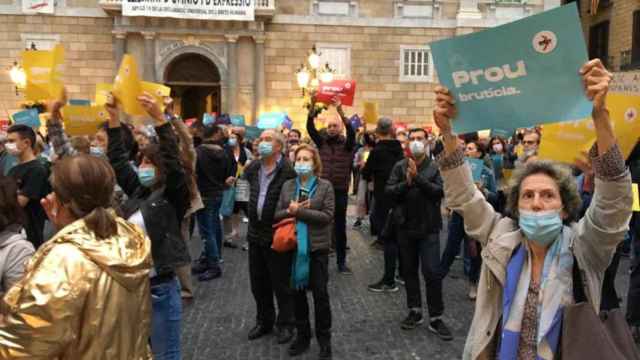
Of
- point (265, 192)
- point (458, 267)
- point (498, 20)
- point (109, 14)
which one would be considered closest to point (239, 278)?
point (265, 192)

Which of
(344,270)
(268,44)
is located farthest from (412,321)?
(268,44)

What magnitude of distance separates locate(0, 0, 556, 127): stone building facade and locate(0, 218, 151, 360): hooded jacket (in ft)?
59.6

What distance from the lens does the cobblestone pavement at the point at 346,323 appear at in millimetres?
4848

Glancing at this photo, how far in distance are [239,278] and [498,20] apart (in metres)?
16.9

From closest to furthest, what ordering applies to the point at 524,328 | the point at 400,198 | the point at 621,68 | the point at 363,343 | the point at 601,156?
the point at 601,156 < the point at 524,328 < the point at 363,343 < the point at 400,198 < the point at 621,68

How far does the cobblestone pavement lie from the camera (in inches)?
191

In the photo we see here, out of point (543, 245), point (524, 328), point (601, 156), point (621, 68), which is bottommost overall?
point (524, 328)

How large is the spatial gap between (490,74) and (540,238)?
2.65ft

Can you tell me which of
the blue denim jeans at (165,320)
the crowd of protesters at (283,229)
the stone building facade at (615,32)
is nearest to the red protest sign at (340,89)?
the crowd of protesters at (283,229)

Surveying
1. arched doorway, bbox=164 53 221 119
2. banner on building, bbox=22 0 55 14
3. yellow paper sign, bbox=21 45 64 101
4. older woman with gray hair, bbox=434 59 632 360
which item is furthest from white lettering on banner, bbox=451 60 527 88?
banner on building, bbox=22 0 55 14

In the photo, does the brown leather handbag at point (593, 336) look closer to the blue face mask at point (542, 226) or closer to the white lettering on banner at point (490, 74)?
the blue face mask at point (542, 226)

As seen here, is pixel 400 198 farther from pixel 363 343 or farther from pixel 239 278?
pixel 239 278

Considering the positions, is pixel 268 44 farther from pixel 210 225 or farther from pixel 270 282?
pixel 270 282

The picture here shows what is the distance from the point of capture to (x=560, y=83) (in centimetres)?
236
